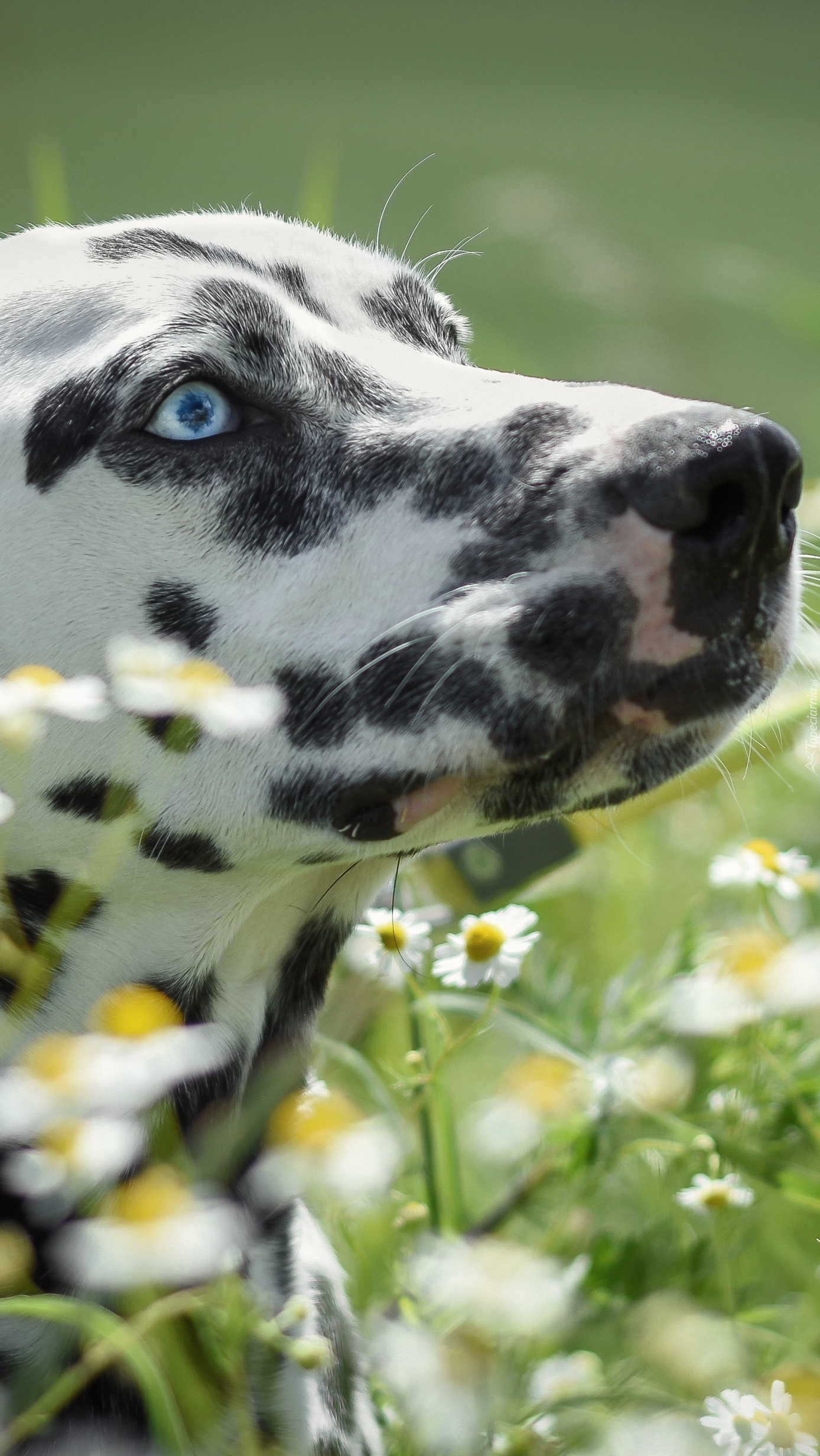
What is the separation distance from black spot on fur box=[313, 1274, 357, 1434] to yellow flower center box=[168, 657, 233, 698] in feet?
3.46

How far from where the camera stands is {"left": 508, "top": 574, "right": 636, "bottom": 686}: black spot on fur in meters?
1.61

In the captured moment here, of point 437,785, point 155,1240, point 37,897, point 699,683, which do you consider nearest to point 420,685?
point 437,785

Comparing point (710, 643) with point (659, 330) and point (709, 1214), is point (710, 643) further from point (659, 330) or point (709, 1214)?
point (659, 330)

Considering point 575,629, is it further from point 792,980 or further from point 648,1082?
point 648,1082

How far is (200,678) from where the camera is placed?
1473 millimetres

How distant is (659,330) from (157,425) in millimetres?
3861

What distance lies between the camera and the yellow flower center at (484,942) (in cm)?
188

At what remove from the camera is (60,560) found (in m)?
1.83

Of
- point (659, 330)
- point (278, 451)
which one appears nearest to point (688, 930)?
point (278, 451)

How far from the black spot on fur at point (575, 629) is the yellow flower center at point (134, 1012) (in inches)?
25.3

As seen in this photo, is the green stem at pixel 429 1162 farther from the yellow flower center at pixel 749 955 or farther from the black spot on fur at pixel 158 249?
the black spot on fur at pixel 158 249

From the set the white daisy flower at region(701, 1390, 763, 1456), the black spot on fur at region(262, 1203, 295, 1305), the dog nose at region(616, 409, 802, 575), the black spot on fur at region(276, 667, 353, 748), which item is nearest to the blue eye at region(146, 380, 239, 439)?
the black spot on fur at region(276, 667, 353, 748)

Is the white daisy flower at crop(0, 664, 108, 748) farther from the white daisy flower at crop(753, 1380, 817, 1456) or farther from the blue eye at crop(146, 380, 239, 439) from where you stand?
the white daisy flower at crop(753, 1380, 817, 1456)

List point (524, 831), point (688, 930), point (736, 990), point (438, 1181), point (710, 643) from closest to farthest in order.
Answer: point (710, 643)
point (736, 990)
point (438, 1181)
point (688, 930)
point (524, 831)
